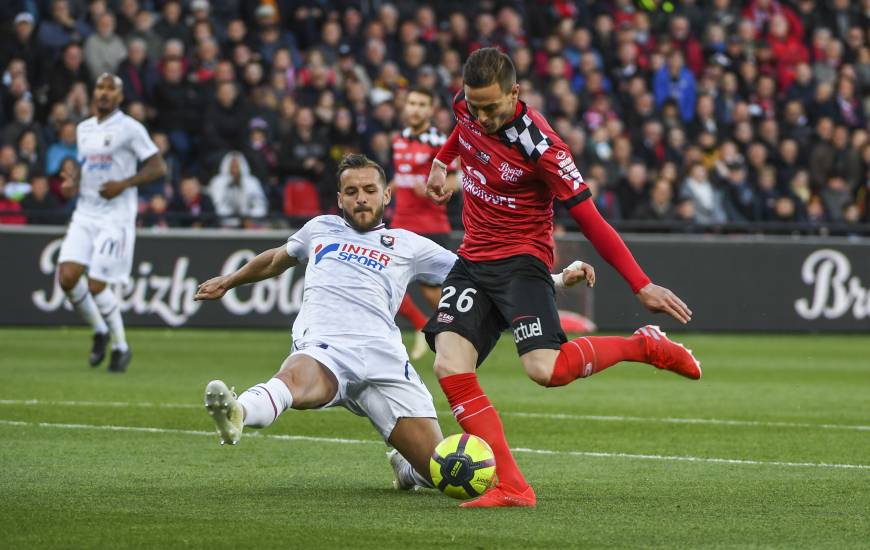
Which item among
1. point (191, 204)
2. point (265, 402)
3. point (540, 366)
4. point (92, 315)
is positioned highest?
point (540, 366)

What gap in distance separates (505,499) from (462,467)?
0.88 feet

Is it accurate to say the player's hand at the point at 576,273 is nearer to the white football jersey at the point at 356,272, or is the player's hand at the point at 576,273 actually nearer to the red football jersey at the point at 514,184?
the red football jersey at the point at 514,184

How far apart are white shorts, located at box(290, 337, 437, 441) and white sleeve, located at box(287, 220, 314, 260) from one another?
420mm

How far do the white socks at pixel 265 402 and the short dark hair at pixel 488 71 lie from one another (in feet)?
5.00

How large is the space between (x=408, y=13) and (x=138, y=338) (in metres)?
7.15

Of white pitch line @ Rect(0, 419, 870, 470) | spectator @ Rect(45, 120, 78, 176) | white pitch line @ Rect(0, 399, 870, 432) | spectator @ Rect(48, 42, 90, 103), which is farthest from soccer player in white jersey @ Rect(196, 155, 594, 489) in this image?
spectator @ Rect(48, 42, 90, 103)

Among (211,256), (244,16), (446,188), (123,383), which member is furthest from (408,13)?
(446,188)

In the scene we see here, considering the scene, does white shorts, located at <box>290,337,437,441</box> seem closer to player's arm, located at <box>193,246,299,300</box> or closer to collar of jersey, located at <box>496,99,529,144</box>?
Answer: player's arm, located at <box>193,246,299,300</box>

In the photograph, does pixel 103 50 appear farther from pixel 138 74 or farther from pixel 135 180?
pixel 135 180

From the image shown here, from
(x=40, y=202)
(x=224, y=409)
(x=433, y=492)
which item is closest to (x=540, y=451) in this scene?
(x=433, y=492)

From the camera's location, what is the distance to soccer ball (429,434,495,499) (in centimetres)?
649

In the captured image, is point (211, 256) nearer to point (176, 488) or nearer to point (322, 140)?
point (322, 140)

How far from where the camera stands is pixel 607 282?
20.4m

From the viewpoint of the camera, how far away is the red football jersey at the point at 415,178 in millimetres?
14297
